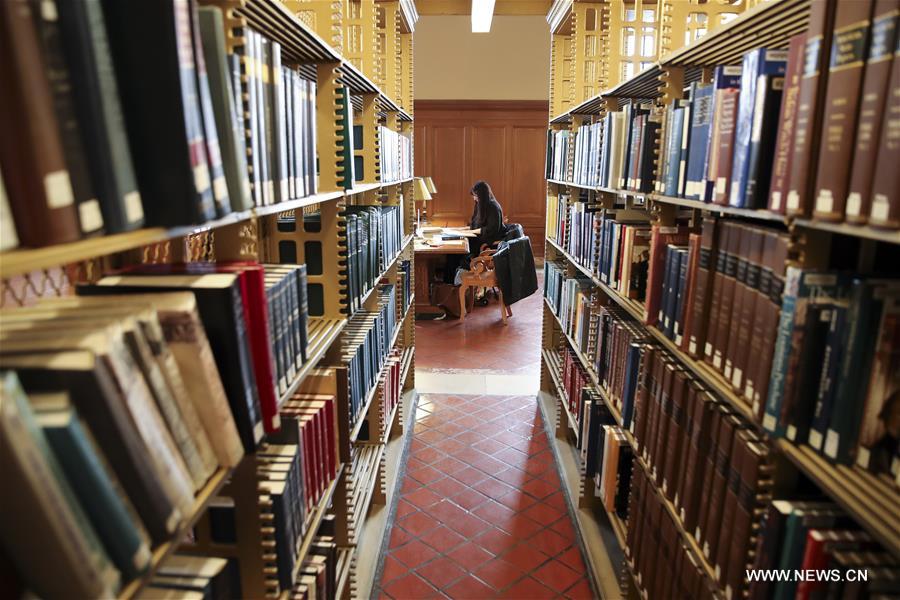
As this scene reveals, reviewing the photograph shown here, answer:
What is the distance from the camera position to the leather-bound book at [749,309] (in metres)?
1.22

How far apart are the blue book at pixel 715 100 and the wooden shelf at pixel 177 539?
3.92ft

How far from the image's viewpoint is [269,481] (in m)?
1.25

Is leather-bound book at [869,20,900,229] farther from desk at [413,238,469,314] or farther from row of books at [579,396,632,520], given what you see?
desk at [413,238,469,314]

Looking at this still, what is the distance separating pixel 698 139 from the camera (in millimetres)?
1498

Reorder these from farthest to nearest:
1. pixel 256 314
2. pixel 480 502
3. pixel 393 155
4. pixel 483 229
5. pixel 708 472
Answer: pixel 483 229
pixel 393 155
pixel 480 502
pixel 708 472
pixel 256 314

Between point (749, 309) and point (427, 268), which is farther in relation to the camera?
point (427, 268)

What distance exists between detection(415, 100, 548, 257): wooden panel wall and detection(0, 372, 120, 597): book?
27.6 ft

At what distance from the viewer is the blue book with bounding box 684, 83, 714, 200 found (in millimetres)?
1453

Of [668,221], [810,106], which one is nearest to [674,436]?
[668,221]

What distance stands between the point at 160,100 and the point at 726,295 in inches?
46.5

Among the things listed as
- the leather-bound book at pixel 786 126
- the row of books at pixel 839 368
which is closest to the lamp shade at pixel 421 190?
the leather-bound book at pixel 786 126

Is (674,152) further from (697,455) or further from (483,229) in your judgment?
(483,229)

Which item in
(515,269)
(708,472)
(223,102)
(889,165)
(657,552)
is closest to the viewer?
(889,165)

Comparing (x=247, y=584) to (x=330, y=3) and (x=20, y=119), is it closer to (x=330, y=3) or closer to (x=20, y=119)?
(x=20, y=119)
